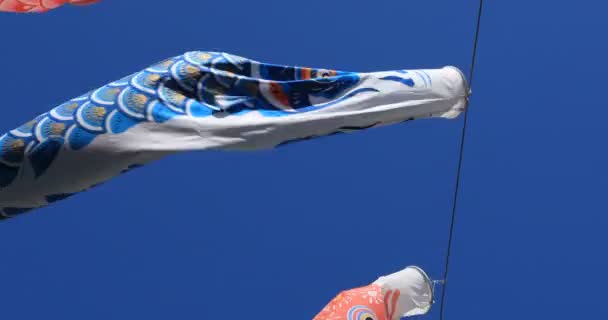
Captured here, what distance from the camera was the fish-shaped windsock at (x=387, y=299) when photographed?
13.8 feet

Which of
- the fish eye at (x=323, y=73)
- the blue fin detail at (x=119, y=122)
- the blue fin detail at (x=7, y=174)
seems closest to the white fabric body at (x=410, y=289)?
the fish eye at (x=323, y=73)

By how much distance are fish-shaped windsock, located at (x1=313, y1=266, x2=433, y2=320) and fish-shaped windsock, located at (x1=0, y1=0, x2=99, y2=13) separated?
1.90 meters

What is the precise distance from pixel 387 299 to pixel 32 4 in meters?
2.26

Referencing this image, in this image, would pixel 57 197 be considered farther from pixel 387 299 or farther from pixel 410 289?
pixel 410 289

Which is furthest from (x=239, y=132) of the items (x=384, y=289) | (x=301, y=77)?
(x=384, y=289)

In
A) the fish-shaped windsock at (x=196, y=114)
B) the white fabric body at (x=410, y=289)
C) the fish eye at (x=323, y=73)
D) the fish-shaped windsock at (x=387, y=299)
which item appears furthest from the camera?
the white fabric body at (x=410, y=289)

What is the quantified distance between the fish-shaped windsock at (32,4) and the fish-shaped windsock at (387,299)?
1.90 metres

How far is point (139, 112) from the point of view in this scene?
327 cm

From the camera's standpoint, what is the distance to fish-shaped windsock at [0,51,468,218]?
10.5ft

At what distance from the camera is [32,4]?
3740 millimetres

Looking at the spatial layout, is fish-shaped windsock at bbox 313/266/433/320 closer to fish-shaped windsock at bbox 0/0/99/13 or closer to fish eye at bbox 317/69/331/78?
fish eye at bbox 317/69/331/78

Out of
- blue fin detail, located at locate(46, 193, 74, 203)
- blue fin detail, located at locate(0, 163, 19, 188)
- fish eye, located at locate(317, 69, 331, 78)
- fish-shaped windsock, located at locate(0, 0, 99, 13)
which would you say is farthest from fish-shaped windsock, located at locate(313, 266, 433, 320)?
fish-shaped windsock, located at locate(0, 0, 99, 13)

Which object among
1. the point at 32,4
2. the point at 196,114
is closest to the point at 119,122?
the point at 196,114

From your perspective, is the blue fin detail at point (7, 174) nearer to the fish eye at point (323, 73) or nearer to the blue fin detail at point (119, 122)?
the blue fin detail at point (119, 122)
